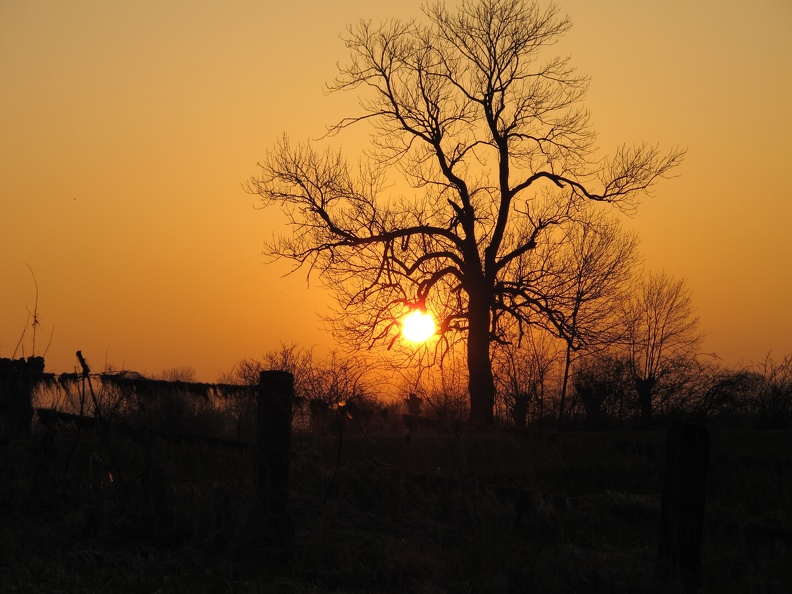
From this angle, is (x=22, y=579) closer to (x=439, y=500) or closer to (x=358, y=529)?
(x=358, y=529)

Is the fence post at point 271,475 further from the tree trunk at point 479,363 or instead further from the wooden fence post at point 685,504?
the tree trunk at point 479,363

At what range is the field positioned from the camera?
7156 mm

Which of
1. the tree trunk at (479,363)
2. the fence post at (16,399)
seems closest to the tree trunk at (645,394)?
the tree trunk at (479,363)

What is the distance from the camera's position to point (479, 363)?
84.5ft

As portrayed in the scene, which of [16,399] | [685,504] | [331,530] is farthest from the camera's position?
[16,399]

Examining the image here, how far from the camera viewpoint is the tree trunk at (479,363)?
25.5 m

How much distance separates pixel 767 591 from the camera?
711 cm

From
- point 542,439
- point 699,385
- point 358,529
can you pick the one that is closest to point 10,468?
point 358,529

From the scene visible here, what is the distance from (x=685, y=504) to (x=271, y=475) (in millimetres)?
3510

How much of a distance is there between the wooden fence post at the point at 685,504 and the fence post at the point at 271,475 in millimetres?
3169

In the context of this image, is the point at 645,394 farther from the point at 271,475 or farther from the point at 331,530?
the point at 271,475

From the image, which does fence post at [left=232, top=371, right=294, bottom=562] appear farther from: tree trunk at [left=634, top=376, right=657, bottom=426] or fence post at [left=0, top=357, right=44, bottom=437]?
A: tree trunk at [left=634, top=376, right=657, bottom=426]

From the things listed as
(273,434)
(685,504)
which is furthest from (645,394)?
(273,434)

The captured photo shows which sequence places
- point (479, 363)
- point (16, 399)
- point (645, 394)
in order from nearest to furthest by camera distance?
point (16, 399) → point (479, 363) → point (645, 394)
